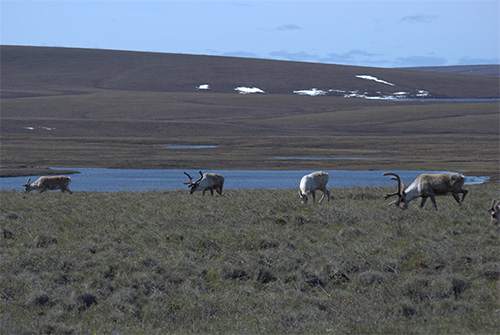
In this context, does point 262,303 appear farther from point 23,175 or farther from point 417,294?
point 23,175

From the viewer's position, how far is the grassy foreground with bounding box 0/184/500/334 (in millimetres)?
7805

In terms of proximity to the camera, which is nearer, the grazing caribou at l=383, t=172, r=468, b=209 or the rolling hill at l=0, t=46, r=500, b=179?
the grazing caribou at l=383, t=172, r=468, b=209

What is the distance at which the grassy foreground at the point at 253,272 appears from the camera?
780 cm

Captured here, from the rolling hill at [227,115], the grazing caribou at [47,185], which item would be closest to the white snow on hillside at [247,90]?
the rolling hill at [227,115]

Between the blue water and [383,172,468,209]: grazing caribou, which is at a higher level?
[383,172,468,209]: grazing caribou

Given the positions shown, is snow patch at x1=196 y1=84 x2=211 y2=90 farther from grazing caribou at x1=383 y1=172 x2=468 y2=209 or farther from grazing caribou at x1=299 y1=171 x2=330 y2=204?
grazing caribou at x1=383 y1=172 x2=468 y2=209

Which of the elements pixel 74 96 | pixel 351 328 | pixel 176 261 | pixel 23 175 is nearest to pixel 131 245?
pixel 176 261

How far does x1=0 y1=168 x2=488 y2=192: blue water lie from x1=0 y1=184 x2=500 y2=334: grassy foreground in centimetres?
1988

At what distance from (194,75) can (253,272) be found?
462 feet

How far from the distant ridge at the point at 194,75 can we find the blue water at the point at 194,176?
90.3 metres

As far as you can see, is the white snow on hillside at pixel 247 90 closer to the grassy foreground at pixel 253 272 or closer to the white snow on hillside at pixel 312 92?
the white snow on hillside at pixel 312 92

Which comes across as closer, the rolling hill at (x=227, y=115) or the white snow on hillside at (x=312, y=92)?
the rolling hill at (x=227, y=115)

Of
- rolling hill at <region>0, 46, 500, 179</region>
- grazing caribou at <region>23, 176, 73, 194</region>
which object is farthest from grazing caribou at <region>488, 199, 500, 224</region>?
rolling hill at <region>0, 46, 500, 179</region>

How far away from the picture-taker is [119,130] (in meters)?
78.5
